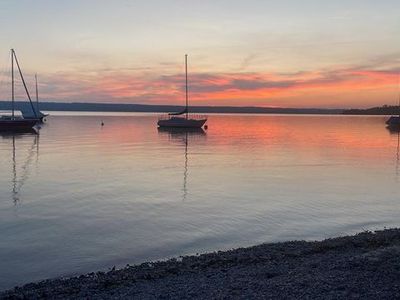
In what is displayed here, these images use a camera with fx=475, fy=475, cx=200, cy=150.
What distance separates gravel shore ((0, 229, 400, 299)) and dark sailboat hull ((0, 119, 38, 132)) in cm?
6538

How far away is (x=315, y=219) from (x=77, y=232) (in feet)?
24.3

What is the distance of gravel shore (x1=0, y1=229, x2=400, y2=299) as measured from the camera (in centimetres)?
784

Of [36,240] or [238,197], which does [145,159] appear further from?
[36,240]

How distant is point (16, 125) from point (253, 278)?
227 ft

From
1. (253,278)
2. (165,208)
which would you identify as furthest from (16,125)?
(253,278)

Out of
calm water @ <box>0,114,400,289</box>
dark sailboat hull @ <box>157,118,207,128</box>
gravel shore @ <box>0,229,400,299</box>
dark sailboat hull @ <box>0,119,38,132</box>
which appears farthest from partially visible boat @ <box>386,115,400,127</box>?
gravel shore @ <box>0,229,400,299</box>

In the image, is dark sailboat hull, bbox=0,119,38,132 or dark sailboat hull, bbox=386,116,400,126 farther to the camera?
dark sailboat hull, bbox=386,116,400,126

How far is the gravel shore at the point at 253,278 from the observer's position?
784cm

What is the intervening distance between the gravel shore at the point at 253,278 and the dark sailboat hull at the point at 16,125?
65377 mm

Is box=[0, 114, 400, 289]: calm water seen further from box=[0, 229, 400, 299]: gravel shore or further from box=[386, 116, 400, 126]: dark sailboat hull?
box=[386, 116, 400, 126]: dark sailboat hull

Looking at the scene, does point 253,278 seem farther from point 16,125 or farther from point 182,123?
point 182,123

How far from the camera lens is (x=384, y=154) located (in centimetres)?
4006

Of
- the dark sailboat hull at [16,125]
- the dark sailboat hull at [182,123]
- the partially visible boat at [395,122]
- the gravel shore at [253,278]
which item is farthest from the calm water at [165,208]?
the partially visible boat at [395,122]

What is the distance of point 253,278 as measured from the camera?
28.7ft
